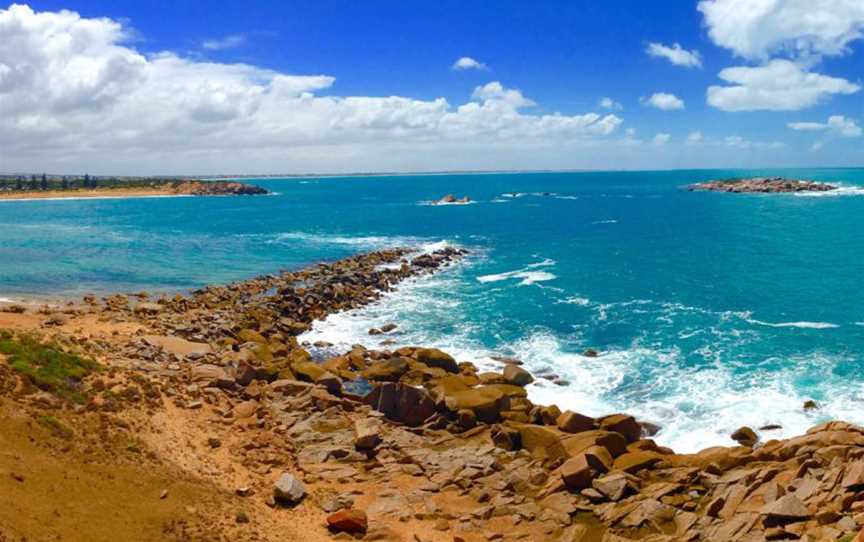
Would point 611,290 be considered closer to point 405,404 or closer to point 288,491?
point 405,404

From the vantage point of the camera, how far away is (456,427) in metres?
29.4

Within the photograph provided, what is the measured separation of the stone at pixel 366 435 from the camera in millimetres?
27250

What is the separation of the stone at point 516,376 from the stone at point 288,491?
50.8ft

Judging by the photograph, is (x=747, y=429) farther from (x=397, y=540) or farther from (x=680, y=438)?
(x=397, y=540)

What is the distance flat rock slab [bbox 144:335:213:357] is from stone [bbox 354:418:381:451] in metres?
13.6

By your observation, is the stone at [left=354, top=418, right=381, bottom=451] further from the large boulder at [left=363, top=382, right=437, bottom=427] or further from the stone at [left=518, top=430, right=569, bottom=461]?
the stone at [left=518, top=430, right=569, bottom=461]

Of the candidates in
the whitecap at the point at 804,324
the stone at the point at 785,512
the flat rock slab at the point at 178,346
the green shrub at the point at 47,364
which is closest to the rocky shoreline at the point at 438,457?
the stone at the point at 785,512

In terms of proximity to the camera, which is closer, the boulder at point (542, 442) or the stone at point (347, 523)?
the stone at point (347, 523)

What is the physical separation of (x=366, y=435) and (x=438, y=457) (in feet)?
10.9

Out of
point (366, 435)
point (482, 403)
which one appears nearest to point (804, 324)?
point (482, 403)

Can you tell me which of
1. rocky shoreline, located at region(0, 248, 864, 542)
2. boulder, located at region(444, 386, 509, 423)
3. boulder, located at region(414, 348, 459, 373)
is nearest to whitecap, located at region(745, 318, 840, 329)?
rocky shoreline, located at region(0, 248, 864, 542)

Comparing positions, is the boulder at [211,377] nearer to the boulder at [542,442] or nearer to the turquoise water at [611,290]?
Result: the turquoise water at [611,290]

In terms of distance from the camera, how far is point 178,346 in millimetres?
37875

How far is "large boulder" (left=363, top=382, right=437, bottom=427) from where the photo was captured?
30.1 meters
